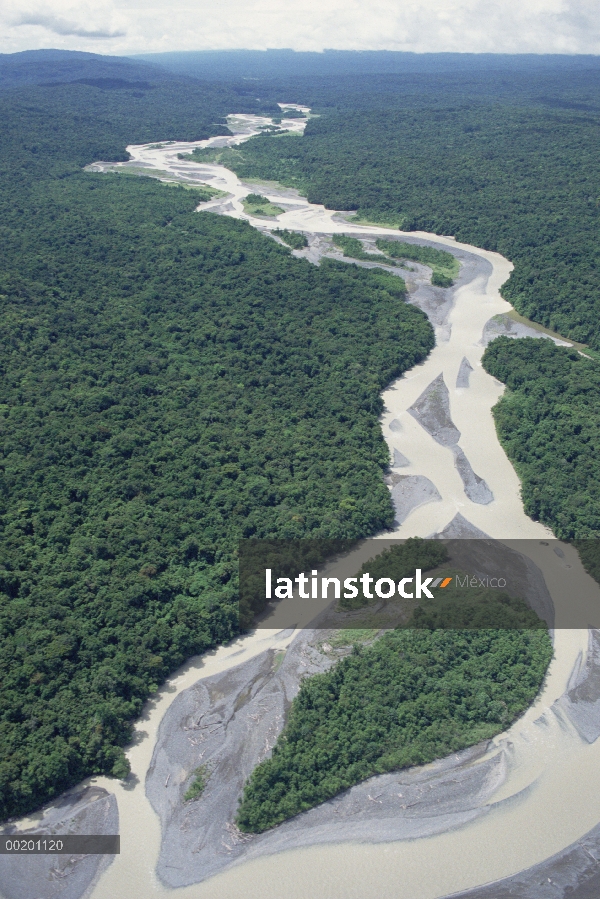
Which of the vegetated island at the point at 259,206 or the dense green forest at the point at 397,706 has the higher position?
the vegetated island at the point at 259,206

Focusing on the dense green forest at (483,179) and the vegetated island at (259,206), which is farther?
the vegetated island at (259,206)

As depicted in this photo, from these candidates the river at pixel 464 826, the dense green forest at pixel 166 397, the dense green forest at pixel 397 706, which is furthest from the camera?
the dense green forest at pixel 166 397

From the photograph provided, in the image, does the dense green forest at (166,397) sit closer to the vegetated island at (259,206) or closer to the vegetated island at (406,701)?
the vegetated island at (406,701)

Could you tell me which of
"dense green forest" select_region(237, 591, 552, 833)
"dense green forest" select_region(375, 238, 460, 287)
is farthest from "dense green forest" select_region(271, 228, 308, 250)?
"dense green forest" select_region(237, 591, 552, 833)

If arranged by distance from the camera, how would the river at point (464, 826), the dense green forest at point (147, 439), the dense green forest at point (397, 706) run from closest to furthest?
the river at point (464, 826)
the dense green forest at point (397, 706)
the dense green forest at point (147, 439)

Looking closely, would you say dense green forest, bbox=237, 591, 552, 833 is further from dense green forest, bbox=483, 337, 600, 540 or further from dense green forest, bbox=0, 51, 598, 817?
dense green forest, bbox=483, 337, 600, 540

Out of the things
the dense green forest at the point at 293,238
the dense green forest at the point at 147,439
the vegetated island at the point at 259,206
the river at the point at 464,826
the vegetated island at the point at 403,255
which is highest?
the vegetated island at the point at 259,206

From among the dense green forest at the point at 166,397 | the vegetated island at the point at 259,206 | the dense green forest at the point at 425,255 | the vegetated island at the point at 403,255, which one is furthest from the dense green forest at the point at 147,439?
the vegetated island at the point at 259,206
